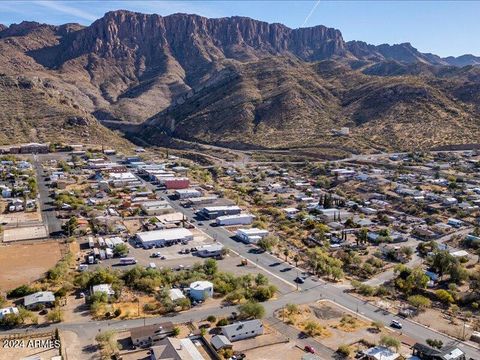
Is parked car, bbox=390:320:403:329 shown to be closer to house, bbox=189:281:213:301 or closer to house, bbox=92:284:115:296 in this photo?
house, bbox=189:281:213:301

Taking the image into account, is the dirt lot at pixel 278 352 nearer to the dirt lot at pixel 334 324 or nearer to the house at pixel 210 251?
the dirt lot at pixel 334 324

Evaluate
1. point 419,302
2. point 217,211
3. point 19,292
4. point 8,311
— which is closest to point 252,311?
point 419,302

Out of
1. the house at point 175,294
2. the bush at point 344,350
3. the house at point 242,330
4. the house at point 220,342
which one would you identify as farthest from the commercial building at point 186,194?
the bush at point 344,350

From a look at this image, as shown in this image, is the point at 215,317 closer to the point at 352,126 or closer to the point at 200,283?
the point at 200,283

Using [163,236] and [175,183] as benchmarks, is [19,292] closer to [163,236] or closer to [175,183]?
[163,236]

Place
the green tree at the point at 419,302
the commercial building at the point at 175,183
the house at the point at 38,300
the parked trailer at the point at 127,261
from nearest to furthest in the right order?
the house at the point at 38,300 < the green tree at the point at 419,302 < the parked trailer at the point at 127,261 < the commercial building at the point at 175,183

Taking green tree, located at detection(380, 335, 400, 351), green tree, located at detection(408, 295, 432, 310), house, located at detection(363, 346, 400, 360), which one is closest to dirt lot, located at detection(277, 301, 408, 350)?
green tree, located at detection(380, 335, 400, 351)
